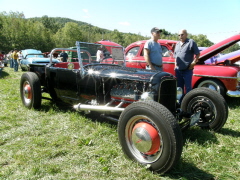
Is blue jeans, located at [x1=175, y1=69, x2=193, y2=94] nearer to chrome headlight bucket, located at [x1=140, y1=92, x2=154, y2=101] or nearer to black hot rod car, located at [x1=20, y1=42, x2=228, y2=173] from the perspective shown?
black hot rod car, located at [x1=20, y1=42, x2=228, y2=173]

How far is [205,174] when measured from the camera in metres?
2.25

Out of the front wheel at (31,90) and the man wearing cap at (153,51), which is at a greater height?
the man wearing cap at (153,51)

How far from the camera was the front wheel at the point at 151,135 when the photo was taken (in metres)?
2.03

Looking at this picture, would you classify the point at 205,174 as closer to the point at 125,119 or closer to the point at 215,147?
the point at 215,147

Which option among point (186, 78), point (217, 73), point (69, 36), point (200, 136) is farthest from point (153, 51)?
point (69, 36)

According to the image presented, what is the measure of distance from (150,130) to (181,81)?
8.85ft

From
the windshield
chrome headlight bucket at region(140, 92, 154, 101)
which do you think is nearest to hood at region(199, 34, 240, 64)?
the windshield

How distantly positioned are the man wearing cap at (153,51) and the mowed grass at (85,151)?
1.50m

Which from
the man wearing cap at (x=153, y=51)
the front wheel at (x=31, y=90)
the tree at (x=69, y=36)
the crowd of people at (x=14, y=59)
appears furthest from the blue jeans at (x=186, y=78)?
the tree at (x=69, y=36)

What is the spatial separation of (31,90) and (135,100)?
99.6 inches

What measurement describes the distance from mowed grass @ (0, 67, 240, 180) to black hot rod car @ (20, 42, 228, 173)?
0.25m

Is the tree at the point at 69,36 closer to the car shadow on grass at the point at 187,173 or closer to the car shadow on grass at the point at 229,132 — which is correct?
the car shadow on grass at the point at 229,132

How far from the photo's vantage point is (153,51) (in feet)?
13.5

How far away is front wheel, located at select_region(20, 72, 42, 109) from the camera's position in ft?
14.2
